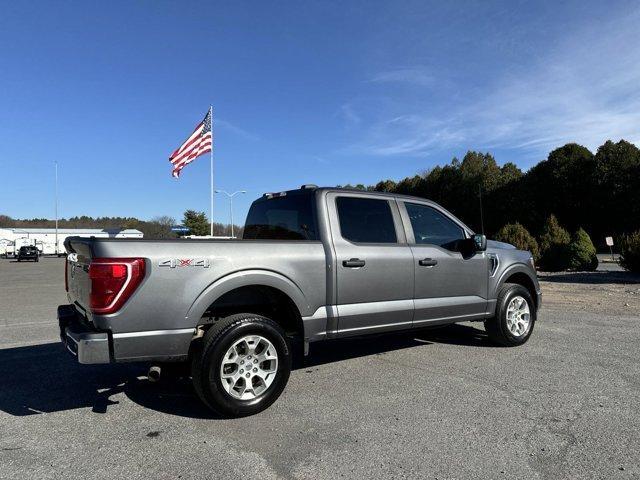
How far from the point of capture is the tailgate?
3828 millimetres

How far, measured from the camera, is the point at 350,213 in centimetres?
496

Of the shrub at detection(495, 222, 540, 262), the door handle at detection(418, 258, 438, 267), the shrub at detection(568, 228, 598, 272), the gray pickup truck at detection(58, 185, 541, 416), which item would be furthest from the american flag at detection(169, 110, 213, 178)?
the door handle at detection(418, 258, 438, 267)

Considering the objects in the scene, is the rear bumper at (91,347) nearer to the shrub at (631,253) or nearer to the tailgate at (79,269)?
the tailgate at (79,269)

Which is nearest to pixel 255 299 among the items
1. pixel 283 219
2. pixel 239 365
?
pixel 239 365

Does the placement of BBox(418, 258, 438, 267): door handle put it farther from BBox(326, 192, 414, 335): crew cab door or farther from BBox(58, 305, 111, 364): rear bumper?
BBox(58, 305, 111, 364): rear bumper

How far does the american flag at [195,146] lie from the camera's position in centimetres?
2195

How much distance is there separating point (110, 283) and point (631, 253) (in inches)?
687

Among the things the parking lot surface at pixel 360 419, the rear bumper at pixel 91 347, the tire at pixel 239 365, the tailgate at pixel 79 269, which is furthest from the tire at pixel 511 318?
the tailgate at pixel 79 269

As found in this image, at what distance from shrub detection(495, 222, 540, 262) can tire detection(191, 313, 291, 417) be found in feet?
56.3

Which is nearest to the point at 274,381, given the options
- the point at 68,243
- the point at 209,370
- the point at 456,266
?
the point at 209,370

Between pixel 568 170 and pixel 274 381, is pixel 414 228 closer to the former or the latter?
pixel 274 381

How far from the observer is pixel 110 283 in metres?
3.55

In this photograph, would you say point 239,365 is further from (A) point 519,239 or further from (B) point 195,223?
(B) point 195,223

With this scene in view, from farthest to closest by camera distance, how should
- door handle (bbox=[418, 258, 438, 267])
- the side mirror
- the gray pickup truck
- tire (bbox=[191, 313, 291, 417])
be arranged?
1. the side mirror
2. door handle (bbox=[418, 258, 438, 267])
3. tire (bbox=[191, 313, 291, 417])
4. the gray pickup truck
